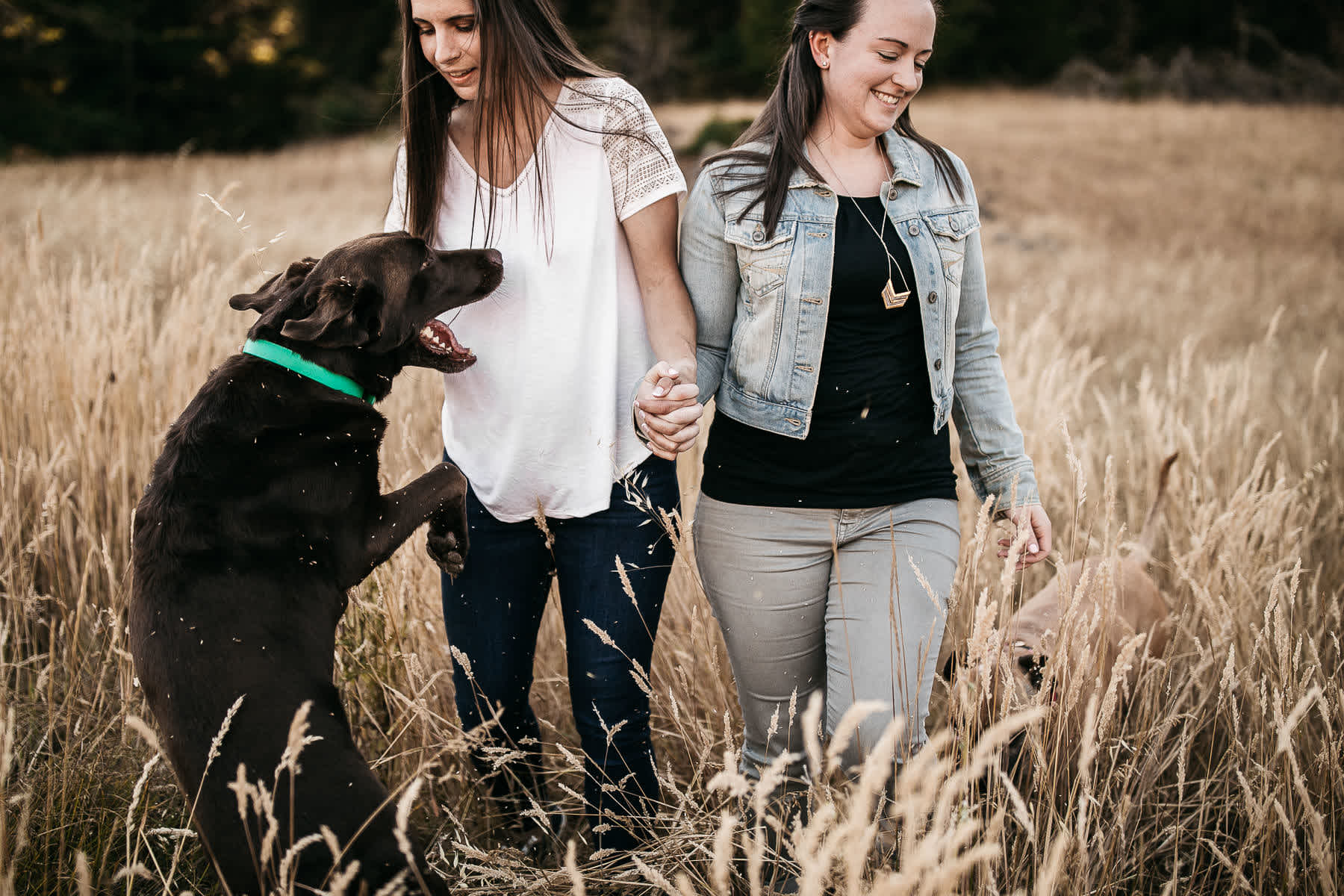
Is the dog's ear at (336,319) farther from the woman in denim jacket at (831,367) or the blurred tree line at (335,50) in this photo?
the blurred tree line at (335,50)

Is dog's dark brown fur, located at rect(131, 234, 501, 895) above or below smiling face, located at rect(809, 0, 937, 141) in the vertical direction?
below

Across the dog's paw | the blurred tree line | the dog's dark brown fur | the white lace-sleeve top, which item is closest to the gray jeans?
the white lace-sleeve top

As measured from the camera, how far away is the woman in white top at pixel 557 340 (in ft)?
6.41

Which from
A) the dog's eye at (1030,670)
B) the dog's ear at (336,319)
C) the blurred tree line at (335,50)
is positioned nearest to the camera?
the dog's ear at (336,319)

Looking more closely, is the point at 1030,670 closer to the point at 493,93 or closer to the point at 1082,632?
the point at 1082,632

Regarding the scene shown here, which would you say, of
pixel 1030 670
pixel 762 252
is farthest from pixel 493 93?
pixel 1030 670

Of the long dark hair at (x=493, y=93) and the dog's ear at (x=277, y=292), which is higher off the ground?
the long dark hair at (x=493, y=93)

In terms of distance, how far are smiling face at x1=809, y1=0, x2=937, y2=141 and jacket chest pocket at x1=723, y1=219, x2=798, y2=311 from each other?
0.32 meters

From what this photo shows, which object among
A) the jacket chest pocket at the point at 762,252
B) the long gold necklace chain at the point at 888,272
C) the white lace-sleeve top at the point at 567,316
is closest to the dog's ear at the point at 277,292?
the white lace-sleeve top at the point at 567,316

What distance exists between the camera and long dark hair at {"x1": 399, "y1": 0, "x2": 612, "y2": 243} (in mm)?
1924

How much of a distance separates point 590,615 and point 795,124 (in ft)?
4.20

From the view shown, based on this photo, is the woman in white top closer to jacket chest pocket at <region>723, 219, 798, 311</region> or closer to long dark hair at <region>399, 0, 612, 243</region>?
long dark hair at <region>399, 0, 612, 243</region>

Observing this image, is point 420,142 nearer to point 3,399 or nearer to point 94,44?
point 3,399

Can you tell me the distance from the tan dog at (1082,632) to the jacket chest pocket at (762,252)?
0.91 metres
